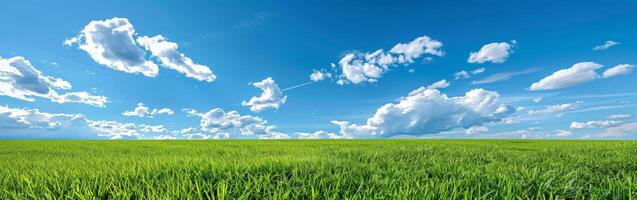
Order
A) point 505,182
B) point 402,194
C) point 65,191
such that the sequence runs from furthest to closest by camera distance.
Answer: point 505,182 → point 65,191 → point 402,194

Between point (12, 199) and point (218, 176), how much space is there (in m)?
1.87

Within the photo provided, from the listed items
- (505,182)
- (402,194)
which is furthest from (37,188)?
(505,182)

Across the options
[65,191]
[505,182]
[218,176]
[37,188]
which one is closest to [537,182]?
[505,182]

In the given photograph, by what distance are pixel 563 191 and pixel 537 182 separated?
0.30 meters

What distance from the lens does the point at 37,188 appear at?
3.71 m

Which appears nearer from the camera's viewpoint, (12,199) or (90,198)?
(90,198)

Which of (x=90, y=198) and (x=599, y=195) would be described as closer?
(x=90, y=198)

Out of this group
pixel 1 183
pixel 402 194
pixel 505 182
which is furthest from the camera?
pixel 1 183

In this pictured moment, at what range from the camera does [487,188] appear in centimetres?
348

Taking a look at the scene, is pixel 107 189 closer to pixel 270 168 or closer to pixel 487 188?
pixel 270 168

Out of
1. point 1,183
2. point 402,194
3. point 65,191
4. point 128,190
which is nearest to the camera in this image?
point 402,194

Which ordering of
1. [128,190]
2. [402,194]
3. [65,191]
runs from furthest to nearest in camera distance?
1. [65,191]
2. [128,190]
3. [402,194]

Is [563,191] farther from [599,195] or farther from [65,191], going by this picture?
[65,191]

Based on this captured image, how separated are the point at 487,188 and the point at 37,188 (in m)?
4.40
